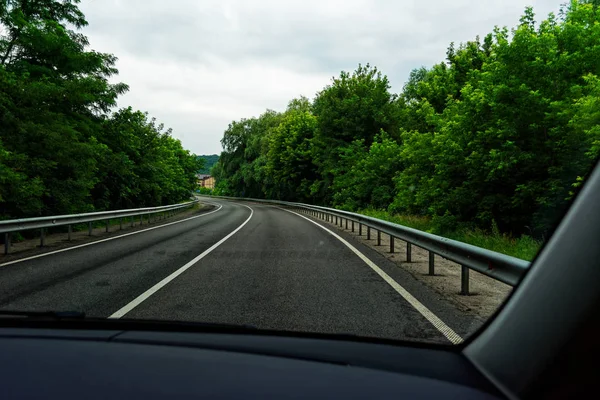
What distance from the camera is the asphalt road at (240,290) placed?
205 inches

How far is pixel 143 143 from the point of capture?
34.1 metres

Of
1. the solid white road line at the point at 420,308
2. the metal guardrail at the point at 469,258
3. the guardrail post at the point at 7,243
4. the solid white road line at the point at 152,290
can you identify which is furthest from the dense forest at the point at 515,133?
the guardrail post at the point at 7,243

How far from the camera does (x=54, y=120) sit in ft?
57.2

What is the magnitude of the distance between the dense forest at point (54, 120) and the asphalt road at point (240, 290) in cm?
618

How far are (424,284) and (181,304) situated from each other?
12.7 ft

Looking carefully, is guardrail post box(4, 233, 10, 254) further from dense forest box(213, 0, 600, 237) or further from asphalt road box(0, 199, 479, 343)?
dense forest box(213, 0, 600, 237)

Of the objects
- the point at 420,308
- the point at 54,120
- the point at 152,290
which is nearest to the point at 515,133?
the point at 420,308

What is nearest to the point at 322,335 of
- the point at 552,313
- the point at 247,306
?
the point at 552,313

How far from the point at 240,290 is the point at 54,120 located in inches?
555

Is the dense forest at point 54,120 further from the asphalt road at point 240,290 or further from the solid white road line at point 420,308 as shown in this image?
the solid white road line at point 420,308

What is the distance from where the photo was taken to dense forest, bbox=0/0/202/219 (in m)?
15.4

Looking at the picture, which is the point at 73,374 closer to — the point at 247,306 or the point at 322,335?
the point at 322,335

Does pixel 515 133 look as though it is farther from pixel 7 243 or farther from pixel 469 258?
pixel 7 243

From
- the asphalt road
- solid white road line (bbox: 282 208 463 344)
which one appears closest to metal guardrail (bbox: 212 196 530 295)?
the asphalt road
